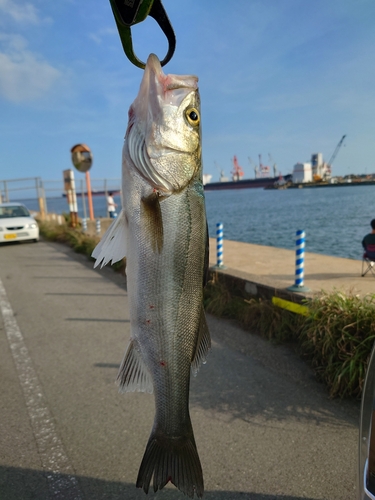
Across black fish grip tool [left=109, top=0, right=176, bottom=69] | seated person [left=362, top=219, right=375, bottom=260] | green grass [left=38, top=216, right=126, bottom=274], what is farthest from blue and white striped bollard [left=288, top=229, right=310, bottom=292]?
green grass [left=38, top=216, right=126, bottom=274]

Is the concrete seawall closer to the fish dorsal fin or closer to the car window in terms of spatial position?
the fish dorsal fin

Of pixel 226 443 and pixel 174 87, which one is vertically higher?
pixel 174 87

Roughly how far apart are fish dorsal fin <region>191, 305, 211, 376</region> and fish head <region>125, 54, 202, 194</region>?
0.61m

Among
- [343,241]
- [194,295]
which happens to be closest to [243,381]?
[194,295]

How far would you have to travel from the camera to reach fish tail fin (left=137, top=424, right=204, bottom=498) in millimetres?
1557

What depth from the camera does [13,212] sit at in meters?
15.5

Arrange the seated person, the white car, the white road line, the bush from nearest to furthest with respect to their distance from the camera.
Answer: the white road line
the bush
the seated person
the white car

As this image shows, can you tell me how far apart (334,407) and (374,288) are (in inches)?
148

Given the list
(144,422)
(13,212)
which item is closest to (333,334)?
(144,422)

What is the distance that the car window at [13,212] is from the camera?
15203mm

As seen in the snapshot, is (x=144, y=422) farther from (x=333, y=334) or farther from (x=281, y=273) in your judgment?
(x=281, y=273)

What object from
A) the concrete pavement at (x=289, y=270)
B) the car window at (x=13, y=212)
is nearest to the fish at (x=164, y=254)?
the concrete pavement at (x=289, y=270)

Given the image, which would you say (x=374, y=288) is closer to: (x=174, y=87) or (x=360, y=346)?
(x=360, y=346)

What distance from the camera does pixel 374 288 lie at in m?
6.53
